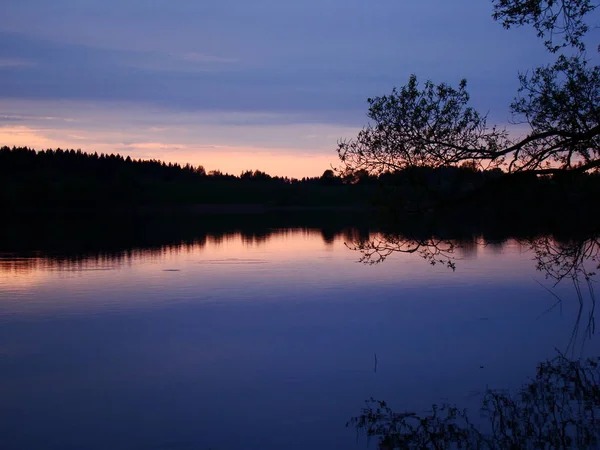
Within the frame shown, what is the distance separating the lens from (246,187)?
351ft

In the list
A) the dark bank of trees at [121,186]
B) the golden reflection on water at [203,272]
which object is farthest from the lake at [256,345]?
the dark bank of trees at [121,186]

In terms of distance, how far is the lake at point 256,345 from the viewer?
8.95 meters

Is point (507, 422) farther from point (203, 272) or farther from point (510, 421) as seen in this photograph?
point (203, 272)

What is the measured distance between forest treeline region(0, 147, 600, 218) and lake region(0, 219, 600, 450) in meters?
0.99

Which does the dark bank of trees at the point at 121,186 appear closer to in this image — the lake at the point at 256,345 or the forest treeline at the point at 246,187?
the forest treeline at the point at 246,187

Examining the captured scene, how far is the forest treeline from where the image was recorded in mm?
10781

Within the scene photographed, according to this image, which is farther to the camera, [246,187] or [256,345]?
[246,187]

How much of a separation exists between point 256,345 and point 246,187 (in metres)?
94.6

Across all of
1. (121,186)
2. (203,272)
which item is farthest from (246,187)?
(203,272)

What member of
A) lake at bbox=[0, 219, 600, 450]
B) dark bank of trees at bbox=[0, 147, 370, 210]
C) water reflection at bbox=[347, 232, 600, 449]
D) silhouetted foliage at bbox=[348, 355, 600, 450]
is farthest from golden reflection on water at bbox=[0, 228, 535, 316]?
dark bank of trees at bbox=[0, 147, 370, 210]

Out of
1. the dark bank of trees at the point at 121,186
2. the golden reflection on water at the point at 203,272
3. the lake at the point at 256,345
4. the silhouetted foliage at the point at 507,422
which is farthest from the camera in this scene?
the dark bank of trees at the point at 121,186

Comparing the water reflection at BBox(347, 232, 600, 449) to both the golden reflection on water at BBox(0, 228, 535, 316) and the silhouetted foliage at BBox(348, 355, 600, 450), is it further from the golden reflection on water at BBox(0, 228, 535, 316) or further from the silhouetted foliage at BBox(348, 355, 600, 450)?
the golden reflection on water at BBox(0, 228, 535, 316)

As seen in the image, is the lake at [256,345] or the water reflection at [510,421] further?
the lake at [256,345]

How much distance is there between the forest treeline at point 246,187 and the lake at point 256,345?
3.25 feet
